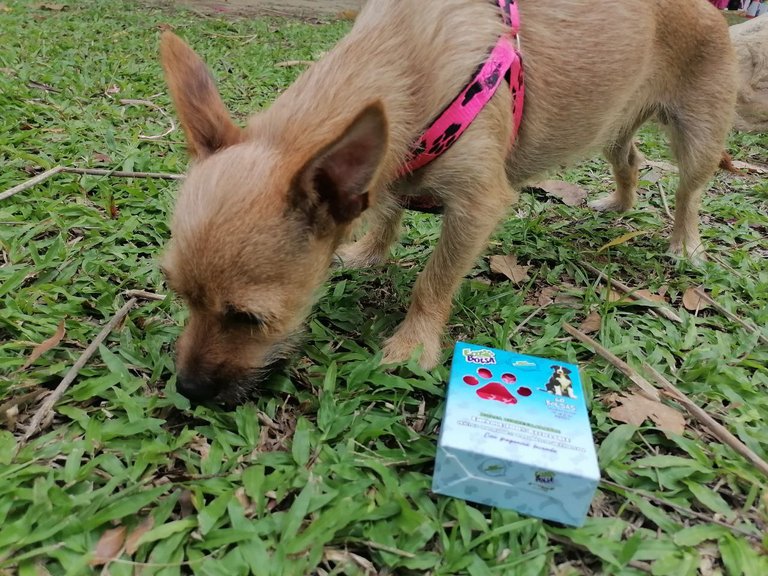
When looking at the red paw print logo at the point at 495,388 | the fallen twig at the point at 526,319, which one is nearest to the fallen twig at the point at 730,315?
the fallen twig at the point at 526,319

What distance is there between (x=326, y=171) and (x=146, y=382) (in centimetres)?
122

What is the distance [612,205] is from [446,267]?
8.20 feet

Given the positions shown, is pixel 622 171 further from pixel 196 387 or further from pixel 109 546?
pixel 109 546

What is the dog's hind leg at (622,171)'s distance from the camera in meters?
4.34

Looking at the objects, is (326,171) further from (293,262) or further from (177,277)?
(177,277)

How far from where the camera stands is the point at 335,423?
2.25 meters

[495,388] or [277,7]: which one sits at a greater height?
[495,388]

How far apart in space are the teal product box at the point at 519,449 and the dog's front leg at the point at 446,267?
1.89 ft

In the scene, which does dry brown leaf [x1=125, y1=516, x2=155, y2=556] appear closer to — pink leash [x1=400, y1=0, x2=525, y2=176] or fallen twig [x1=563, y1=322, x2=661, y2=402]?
pink leash [x1=400, y1=0, x2=525, y2=176]

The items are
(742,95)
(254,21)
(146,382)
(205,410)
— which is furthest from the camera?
(254,21)

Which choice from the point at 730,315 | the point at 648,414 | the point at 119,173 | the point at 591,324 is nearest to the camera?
the point at 648,414

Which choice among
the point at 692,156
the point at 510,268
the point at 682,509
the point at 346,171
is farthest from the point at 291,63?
the point at 682,509

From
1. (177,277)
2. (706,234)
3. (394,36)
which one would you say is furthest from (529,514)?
(706,234)

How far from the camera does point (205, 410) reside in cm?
223
